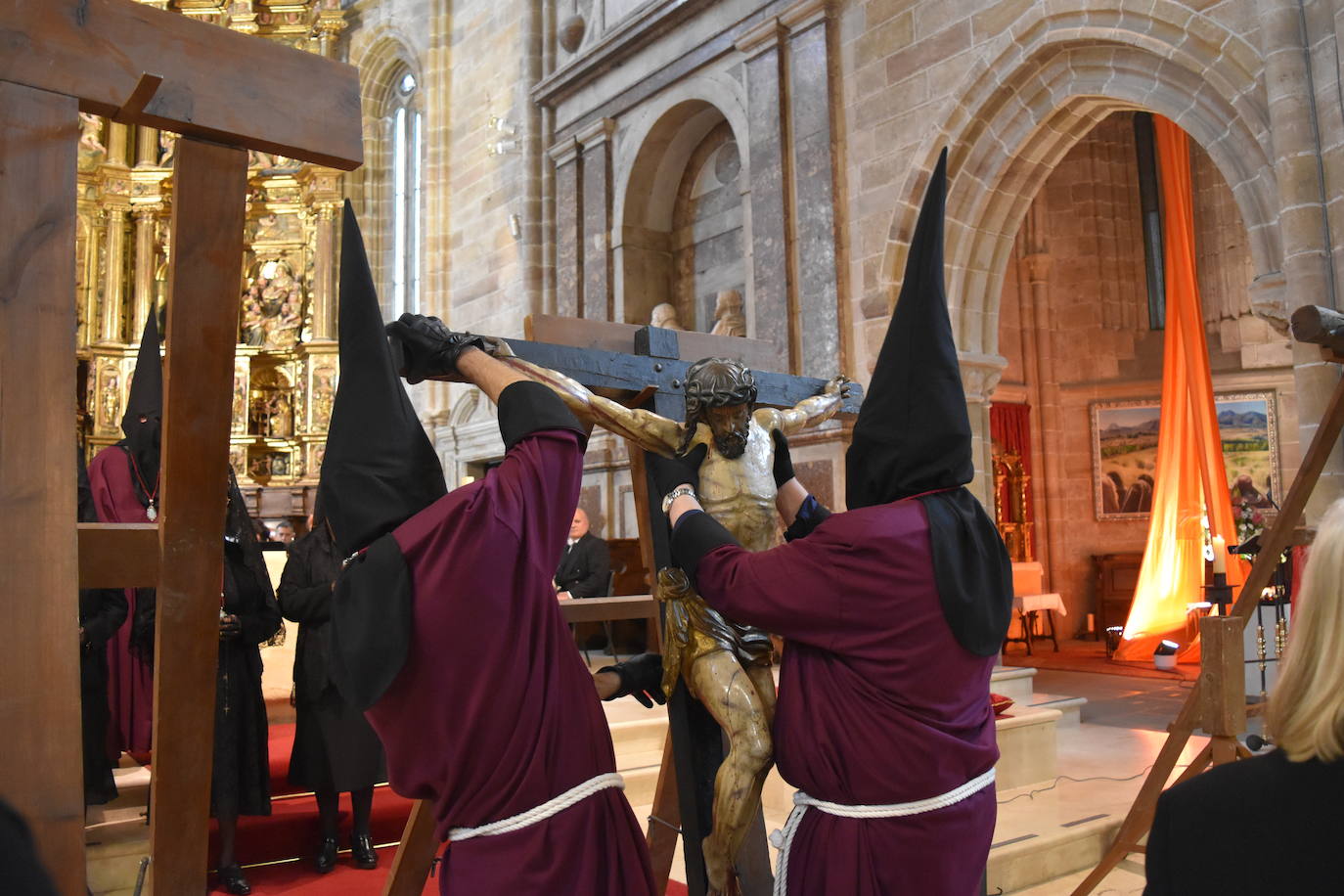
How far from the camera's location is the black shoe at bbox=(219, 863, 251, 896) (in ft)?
12.9

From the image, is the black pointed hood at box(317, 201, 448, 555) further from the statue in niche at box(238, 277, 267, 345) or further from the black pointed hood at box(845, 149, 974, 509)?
the statue in niche at box(238, 277, 267, 345)

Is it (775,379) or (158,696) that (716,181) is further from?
(158,696)

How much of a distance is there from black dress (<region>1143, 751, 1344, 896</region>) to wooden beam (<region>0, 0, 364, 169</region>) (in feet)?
4.80

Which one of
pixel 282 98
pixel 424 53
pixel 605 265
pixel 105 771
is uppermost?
pixel 424 53

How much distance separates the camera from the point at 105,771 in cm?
402

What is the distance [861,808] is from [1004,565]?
591mm

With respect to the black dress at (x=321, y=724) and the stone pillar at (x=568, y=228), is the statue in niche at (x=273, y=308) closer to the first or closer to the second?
the stone pillar at (x=568, y=228)

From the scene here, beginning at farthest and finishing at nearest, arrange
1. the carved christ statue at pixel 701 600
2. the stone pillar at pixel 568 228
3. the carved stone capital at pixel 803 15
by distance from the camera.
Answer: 1. the stone pillar at pixel 568 228
2. the carved stone capital at pixel 803 15
3. the carved christ statue at pixel 701 600

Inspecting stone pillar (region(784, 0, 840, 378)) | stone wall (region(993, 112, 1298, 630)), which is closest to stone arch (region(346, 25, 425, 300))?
stone pillar (region(784, 0, 840, 378))

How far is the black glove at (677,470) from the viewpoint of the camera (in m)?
2.60

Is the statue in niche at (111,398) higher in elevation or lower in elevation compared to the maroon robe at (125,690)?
higher

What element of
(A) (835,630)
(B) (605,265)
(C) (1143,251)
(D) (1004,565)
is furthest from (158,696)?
(C) (1143,251)

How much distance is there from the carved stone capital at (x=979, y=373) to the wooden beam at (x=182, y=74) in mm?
6877

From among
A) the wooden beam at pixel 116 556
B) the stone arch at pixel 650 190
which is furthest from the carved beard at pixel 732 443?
the stone arch at pixel 650 190
